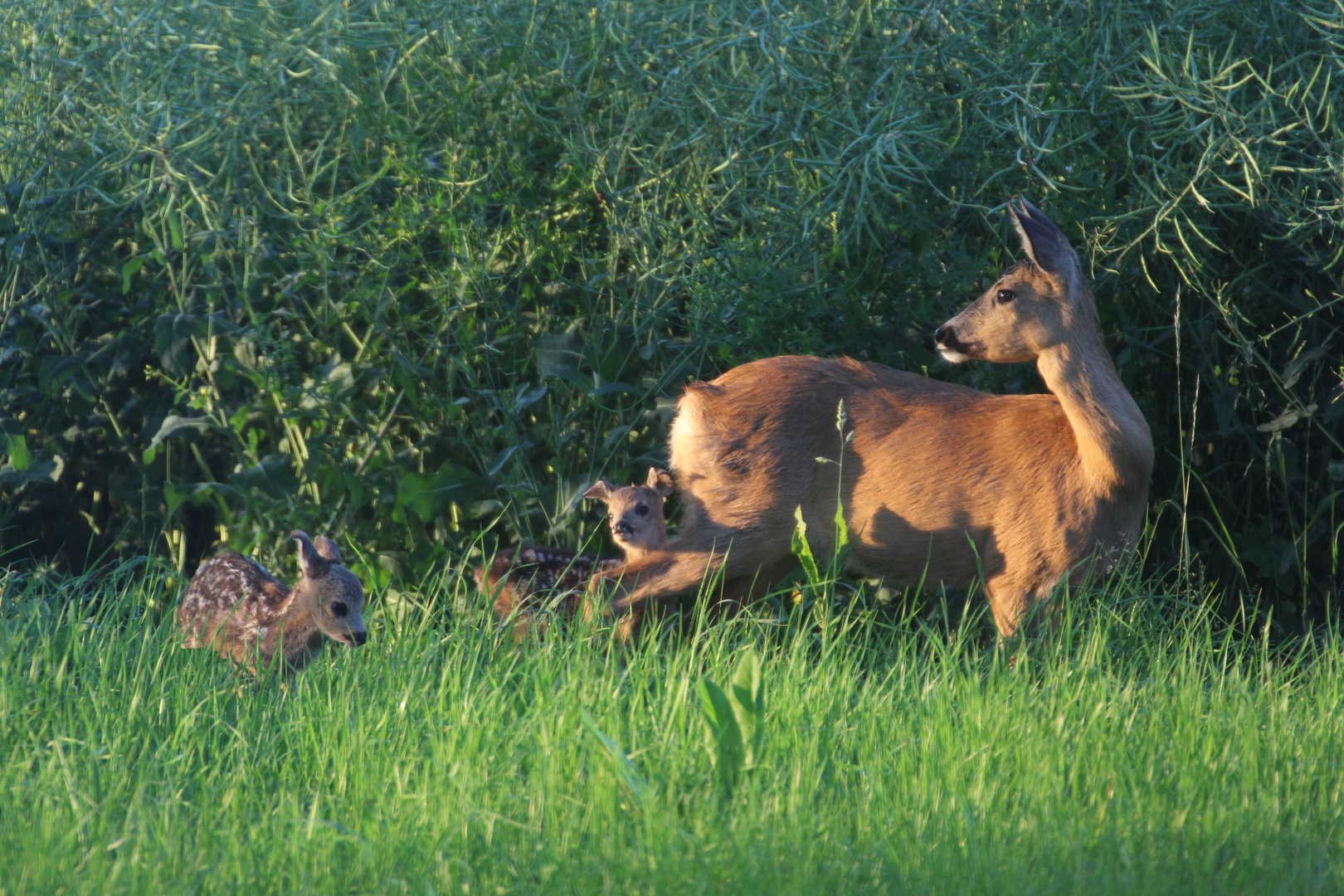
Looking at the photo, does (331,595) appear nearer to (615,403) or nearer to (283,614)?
(283,614)

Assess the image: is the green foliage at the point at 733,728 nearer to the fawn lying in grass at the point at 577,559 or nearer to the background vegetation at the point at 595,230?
the fawn lying in grass at the point at 577,559

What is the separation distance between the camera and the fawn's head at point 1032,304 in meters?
4.88

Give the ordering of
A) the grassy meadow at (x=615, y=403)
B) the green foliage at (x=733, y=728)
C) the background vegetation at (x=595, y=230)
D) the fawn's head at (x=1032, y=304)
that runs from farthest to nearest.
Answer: the background vegetation at (x=595, y=230) < the fawn's head at (x=1032, y=304) < the green foliage at (x=733, y=728) < the grassy meadow at (x=615, y=403)

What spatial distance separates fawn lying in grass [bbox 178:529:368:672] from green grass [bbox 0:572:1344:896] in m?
0.16

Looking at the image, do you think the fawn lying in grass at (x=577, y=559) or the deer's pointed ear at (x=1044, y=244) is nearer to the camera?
the deer's pointed ear at (x=1044, y=244)

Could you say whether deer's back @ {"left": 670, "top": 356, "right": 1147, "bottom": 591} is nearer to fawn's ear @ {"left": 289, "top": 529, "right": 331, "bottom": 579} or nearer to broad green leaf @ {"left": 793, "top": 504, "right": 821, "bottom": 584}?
broad green leaf @ {"left": 793, "top": 504, "right": 821, "bottom": 584}

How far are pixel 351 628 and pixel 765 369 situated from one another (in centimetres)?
182

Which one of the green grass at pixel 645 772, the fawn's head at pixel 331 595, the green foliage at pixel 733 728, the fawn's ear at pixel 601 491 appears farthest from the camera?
the fawn's ear at pixel 601 491

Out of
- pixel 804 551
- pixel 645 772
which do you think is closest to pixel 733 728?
pixel 645 772

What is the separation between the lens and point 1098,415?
481 centimetres

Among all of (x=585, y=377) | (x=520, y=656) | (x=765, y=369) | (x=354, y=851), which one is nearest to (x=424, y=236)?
(x=585, y=377)

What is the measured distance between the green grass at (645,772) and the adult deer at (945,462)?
43cm

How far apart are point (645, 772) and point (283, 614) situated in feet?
6.23

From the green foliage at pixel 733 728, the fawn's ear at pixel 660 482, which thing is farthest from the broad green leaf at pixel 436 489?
the green foliage at pixel 733 728
